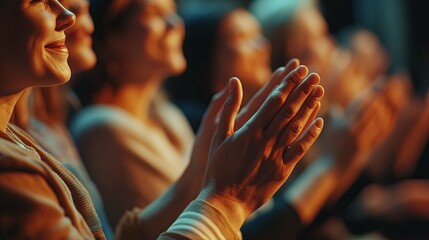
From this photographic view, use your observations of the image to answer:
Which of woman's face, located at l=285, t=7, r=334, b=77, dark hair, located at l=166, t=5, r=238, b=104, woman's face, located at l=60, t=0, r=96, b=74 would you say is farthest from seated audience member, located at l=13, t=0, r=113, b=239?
woman's face, located at l=285, t=7, r=334, b=77

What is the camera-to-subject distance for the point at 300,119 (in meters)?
1.00

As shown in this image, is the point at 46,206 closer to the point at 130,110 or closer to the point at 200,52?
the point at 130,110

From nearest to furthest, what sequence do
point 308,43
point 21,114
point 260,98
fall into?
1. point 260,98
2. point 21,114
3. point 308,43

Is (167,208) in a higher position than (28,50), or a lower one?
lower

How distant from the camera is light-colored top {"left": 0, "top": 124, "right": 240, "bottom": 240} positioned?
83 cm

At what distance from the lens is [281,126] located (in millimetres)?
999

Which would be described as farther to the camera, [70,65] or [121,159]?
[121,159]

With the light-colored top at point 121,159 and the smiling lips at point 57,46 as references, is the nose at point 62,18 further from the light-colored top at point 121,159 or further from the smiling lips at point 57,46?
the light-colored top at point 121,159

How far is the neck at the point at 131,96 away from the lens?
1872 millimetres

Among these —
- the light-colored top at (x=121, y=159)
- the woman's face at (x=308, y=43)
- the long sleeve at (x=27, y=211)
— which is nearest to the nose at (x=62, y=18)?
the long sleeve at (x=27, y=211)

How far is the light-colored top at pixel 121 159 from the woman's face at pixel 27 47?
0.67m

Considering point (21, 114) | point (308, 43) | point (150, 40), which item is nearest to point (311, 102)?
point (21, 114)

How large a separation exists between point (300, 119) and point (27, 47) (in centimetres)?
35

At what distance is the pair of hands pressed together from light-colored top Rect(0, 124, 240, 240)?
4 cm
